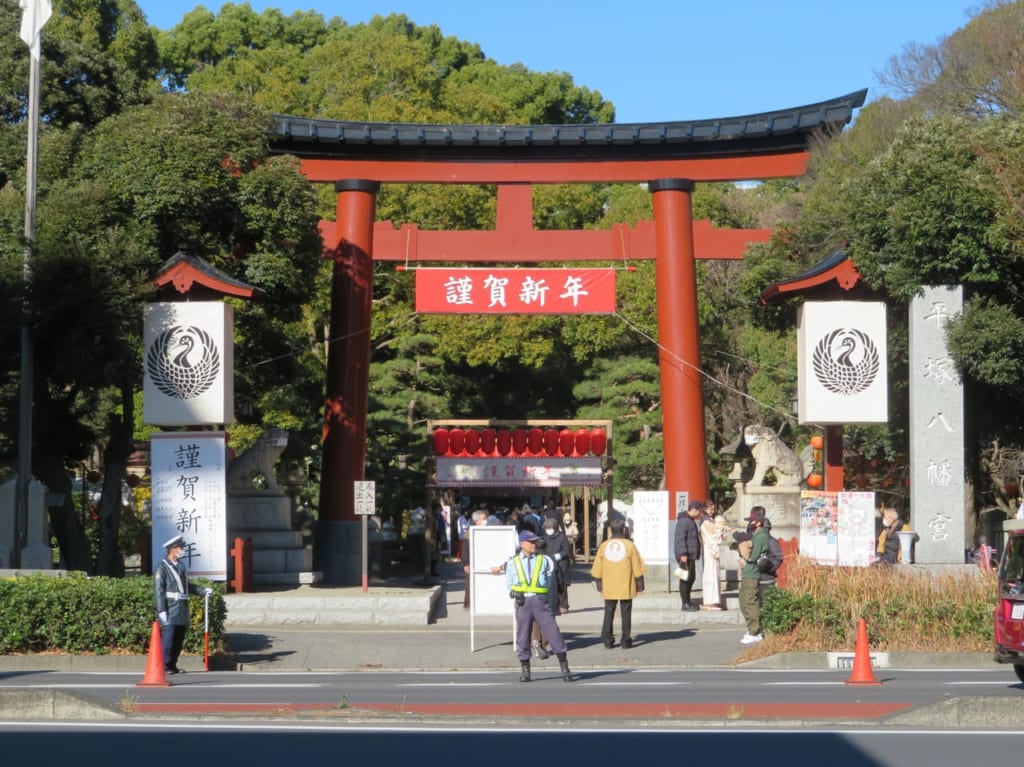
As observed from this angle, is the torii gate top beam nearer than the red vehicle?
No

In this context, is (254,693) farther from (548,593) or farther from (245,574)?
(245,574)

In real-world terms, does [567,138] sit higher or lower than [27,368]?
higher

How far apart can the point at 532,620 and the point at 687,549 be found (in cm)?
641

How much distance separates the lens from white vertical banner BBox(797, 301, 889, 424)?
24.9 metres

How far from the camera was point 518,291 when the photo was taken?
28297mm

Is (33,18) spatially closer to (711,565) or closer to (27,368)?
(27,368)

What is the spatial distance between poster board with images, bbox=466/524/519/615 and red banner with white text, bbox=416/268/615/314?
29.1 ft

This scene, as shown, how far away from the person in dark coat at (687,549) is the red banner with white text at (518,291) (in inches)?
257

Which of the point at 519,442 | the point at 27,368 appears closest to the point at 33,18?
the point at 27,368

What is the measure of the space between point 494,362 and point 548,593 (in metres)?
29.0

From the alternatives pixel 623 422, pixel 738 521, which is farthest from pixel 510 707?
pixel 623 422

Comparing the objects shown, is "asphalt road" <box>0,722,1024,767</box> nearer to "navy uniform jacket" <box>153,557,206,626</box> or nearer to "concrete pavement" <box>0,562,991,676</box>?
"navy uniform jacket" <box>153,557,206,626</box>

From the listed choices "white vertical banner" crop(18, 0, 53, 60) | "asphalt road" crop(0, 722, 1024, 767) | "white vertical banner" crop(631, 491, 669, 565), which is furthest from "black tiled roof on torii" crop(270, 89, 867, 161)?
"asphalt road" crop(0, 722, 1024, 767)

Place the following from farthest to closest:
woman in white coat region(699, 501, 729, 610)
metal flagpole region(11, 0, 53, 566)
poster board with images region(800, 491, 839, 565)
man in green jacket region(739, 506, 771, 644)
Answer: woman in white coat region(699, 501, 729, 610) → metal flagpole region(11, 0, 53, 566) → poster board with images region(800, 491, 839, 565) → man in green jacket region(739, 506, 771, 644)
